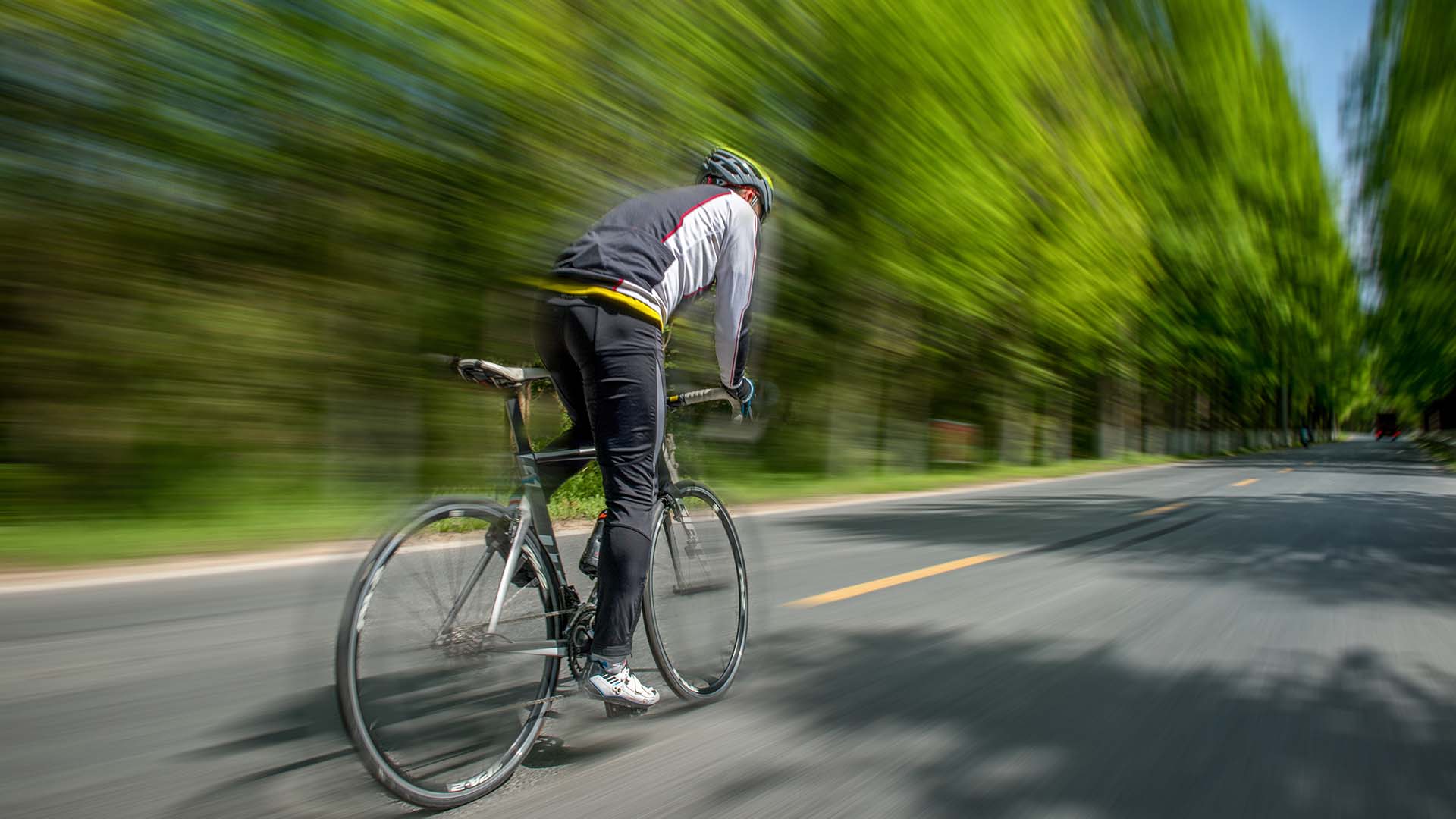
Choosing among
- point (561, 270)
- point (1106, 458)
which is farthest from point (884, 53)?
point (1106, 458)

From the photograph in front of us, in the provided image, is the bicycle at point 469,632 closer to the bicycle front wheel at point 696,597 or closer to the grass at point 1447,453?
the bicycle front wheel at point 696,597

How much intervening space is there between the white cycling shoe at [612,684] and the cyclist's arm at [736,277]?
908 mm

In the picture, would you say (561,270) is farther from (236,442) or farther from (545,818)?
(236,442)

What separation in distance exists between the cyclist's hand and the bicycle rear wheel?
2.59 ft

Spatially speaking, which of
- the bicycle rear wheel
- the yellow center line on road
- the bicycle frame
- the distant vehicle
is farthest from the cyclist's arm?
the distant vehicle

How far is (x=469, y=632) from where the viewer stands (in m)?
2.44

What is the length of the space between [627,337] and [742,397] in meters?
0.56

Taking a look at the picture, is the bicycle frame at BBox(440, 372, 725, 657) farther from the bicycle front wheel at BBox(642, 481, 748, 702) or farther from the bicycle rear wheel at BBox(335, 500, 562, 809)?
the bicycle front wheel at BBox(642, 481, 748, 702)

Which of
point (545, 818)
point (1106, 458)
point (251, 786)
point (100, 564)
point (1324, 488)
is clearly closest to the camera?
point (545, 818)

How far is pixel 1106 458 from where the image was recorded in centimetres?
3116

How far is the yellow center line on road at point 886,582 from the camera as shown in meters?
5.19

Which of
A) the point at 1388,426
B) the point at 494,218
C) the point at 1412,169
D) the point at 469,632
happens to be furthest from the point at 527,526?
the point at 1388,426

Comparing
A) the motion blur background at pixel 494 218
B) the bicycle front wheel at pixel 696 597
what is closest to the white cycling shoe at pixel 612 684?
the bicycle front wheel at pixel 696 597

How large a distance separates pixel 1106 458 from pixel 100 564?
2978 centimetres
